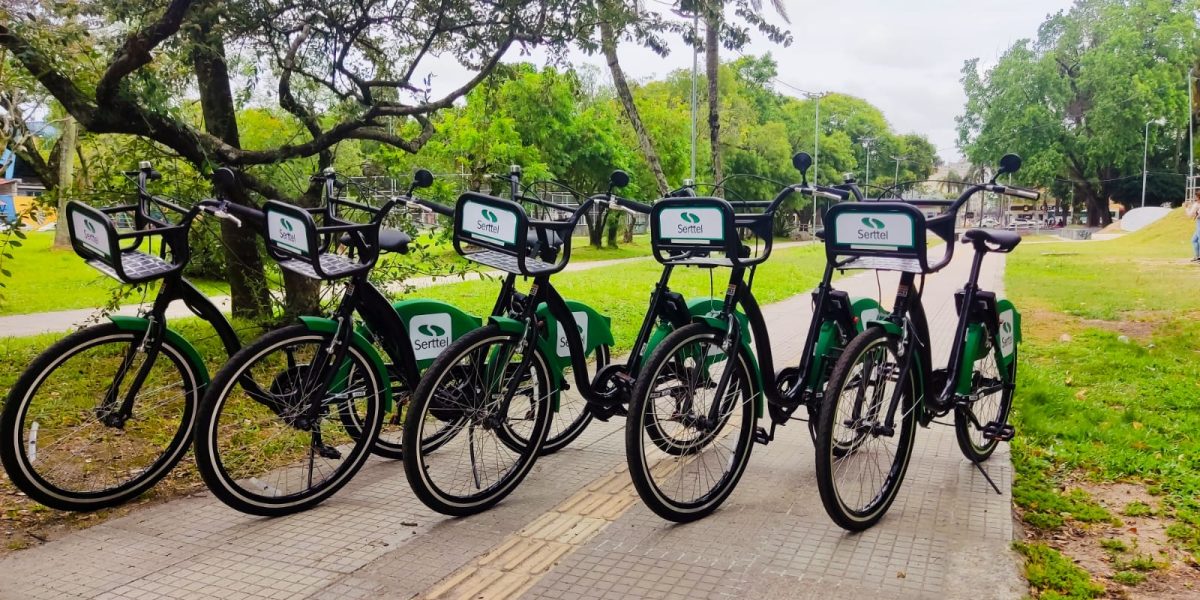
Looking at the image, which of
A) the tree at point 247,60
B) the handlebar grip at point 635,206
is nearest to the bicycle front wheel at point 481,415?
the handlebar grip at point 635,206

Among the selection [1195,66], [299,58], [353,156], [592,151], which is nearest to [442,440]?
[299,58]

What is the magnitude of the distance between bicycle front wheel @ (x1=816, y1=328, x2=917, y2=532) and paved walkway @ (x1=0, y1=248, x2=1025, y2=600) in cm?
12

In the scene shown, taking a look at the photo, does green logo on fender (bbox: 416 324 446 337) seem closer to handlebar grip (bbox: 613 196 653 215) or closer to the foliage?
handlebar grip (bbox: 613 196 653 215)

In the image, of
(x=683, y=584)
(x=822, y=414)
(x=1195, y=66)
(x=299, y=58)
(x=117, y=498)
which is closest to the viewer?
(x=683, y=584)

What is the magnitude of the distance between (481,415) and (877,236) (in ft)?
5.89

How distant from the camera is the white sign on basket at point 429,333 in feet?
13.9

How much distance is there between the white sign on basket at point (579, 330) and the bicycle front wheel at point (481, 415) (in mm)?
433

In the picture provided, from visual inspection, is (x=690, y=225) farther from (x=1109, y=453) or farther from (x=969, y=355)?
(x=1109, y=453)

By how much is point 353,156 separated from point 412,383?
10.4 metres

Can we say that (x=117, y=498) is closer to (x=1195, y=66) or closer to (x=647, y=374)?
(x=647, y=374)

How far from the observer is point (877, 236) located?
364cm

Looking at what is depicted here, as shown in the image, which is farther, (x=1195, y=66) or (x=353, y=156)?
(x=1195, y=66)

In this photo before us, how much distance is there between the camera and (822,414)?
3.27 metres

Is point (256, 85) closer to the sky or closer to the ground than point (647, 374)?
closer to the sky
